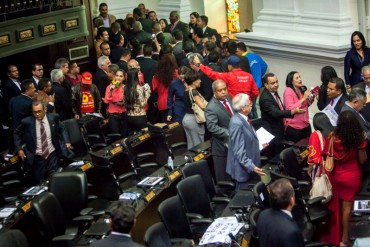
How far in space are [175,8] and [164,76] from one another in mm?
8051

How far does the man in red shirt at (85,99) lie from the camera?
13078 millimetres

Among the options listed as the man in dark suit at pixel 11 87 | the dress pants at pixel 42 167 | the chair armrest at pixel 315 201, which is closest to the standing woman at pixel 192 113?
the dress pants at pixel 42 167

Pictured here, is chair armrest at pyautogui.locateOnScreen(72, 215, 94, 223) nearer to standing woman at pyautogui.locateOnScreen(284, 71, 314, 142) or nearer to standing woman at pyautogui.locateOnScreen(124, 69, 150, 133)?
standing woman at pyautogui.locateOnScreen(124, 69, 150, 133)

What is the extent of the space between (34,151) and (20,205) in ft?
4.66

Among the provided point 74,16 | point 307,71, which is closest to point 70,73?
point 74,16

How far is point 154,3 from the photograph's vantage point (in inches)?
857

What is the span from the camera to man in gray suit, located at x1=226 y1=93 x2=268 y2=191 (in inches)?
384

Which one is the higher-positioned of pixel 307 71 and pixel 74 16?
pixel 74 16

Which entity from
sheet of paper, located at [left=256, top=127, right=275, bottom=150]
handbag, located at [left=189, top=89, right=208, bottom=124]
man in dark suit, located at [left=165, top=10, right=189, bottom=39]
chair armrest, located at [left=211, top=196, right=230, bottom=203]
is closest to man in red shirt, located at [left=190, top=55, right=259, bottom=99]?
handbag, located at [left=189, top=89, right=208, bottom=124]

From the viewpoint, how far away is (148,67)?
14.1 meters

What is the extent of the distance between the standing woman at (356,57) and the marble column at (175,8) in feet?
27.6

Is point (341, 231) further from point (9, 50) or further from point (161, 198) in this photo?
point (9, 50)

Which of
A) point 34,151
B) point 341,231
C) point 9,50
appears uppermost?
point 9,50

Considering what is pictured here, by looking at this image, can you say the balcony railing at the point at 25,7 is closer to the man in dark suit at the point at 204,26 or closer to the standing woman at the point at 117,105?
the man in dark suit at the point at 204,26
